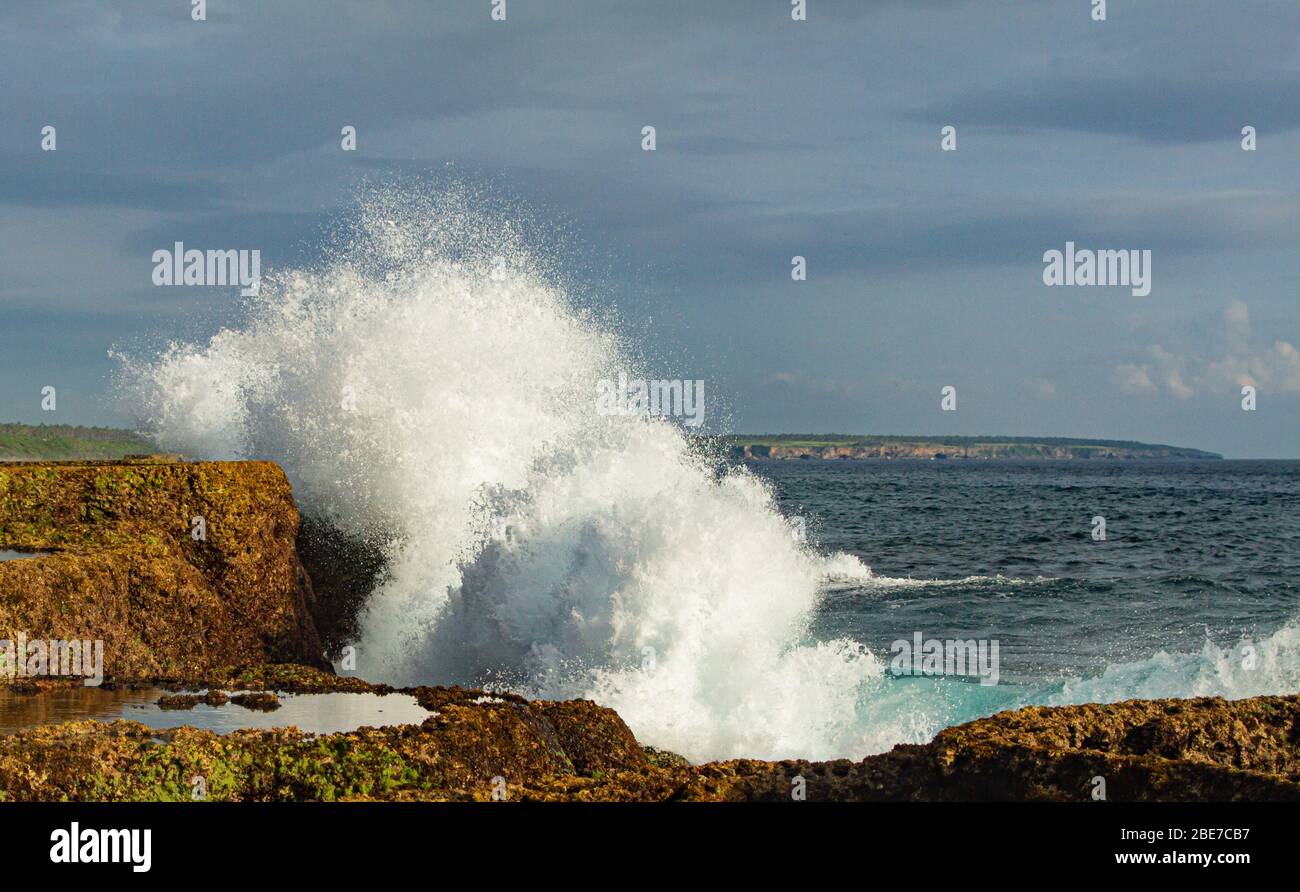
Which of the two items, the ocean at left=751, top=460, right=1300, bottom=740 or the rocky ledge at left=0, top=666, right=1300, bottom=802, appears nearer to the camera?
the rocky ledge at left=0, top=666, right=1300, bottom=802

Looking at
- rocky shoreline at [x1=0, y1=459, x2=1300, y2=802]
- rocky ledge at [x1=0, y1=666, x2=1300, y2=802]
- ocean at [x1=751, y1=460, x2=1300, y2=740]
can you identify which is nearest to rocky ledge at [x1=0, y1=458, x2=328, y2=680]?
rocky shoreline at [x1=0, y1=459, x2=1300, y2=802]

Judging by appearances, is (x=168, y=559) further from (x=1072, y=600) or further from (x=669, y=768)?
(x=1072, y=600)

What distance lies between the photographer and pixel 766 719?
49.7 ft

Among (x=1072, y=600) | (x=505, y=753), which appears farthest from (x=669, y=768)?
(x=1072, y=600)

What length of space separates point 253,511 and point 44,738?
871 cm

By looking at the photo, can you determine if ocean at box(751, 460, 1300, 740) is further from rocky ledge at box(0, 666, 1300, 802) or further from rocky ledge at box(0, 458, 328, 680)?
rocky ledge at box(0, 458, 328, 680)

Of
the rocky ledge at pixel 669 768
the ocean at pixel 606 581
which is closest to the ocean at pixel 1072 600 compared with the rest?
the ocean at pixel 606 581

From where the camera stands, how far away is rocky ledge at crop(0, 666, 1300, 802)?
672 cm

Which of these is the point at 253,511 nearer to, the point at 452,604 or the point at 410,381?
the point at 452,604

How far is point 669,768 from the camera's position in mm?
7801

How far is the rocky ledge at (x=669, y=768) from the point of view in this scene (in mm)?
6719

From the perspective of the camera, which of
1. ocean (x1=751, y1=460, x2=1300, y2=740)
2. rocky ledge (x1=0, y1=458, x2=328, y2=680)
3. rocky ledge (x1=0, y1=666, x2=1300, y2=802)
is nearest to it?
rocky ledge (x1=0, y1=666, x2=1300, y2=802)

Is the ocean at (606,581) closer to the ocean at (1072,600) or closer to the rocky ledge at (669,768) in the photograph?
the ocean at (1072,600)
